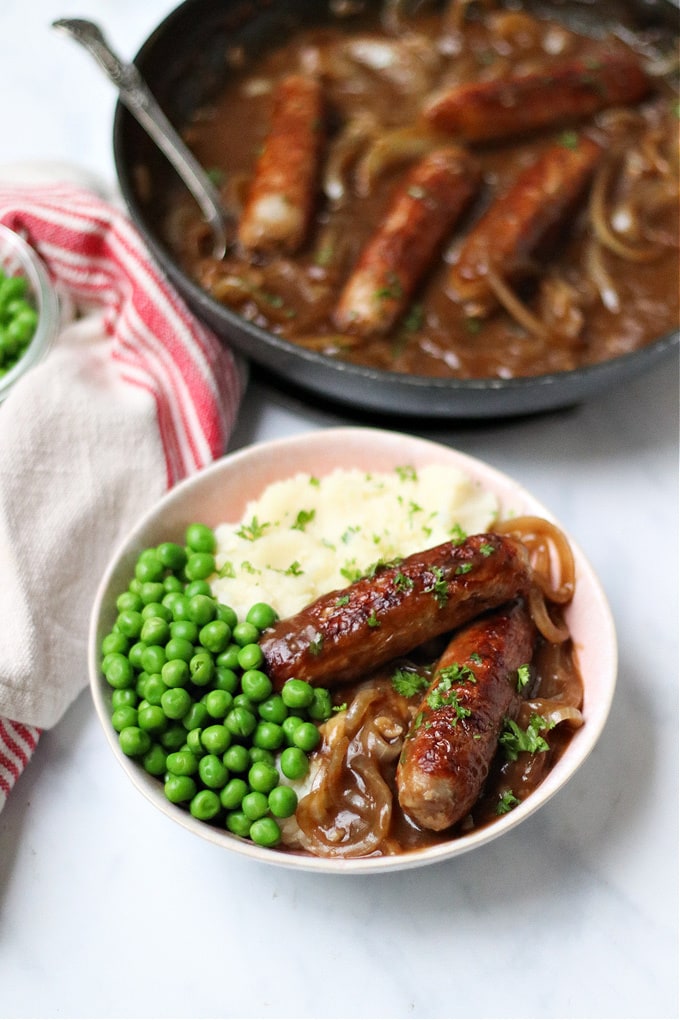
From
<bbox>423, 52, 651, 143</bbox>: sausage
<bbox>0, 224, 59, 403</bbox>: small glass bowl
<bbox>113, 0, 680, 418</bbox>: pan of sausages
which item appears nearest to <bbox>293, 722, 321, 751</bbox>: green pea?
<bbox>113, 0, 680, 418</bbox>: pan of sausages

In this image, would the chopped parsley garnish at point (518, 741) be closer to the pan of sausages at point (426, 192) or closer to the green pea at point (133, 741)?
the green pea at point (133, 741)

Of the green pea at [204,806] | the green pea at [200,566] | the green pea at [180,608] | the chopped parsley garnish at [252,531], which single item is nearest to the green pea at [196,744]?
the green pea at [204,806]

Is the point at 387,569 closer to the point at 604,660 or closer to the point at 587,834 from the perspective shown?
the point at 604,660

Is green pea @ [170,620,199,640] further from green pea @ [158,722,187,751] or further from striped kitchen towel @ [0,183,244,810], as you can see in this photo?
striped kitchen towel @ [0,183,244,810]

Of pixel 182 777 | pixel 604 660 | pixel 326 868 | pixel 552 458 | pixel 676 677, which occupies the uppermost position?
pixel 182 777

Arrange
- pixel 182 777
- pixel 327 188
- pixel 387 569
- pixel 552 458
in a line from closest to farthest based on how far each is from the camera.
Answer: pixel 182 777, pixel 387 569, pixel 552 458, pixel 327 188

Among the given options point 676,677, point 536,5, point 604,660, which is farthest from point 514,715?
point 536,5

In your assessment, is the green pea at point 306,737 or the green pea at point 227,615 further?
the green pea at point 227,615

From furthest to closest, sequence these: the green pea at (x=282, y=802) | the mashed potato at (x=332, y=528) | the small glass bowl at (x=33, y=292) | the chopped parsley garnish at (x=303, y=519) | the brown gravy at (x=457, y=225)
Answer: the brown gravy at (x=457, y=225), the small glass bowl at (x=33, y=292), the chopped parsley garnish at (x=303, y=519), the mashed potato at (x=332, y=528), the green pea at (x=282, y=802)
